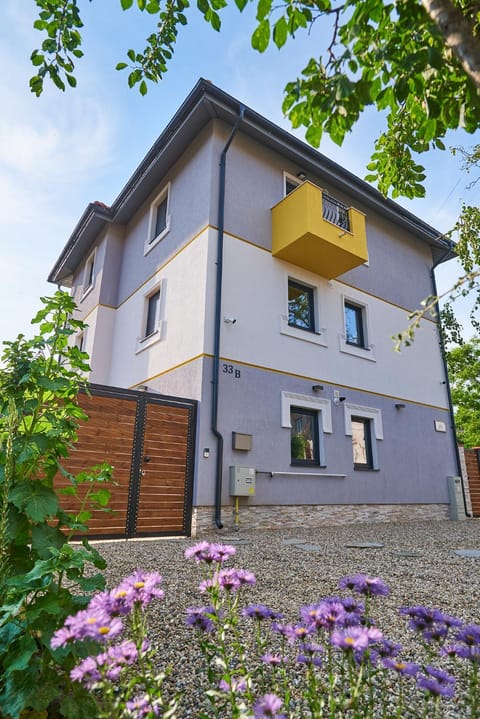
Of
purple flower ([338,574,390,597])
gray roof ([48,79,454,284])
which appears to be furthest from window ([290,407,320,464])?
purple flower ([338,574,390,597])

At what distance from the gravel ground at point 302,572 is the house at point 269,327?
62.2 inches

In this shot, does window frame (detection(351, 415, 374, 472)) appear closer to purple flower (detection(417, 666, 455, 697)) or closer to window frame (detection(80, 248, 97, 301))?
purple flower (detection(417, 666, 455, 697))

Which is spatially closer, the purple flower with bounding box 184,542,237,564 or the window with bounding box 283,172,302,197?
the purple flower with bounding box 184,542,237,564

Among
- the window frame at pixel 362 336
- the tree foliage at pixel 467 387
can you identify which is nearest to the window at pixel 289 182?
the window frame at pixel 362 336

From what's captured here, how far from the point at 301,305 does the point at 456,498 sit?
697 cm

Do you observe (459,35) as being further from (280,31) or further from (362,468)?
(362,468)

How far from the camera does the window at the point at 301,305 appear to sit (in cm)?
964

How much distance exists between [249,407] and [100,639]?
23.2ft

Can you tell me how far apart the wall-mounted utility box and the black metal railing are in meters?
5.34

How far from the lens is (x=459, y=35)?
4.80ft

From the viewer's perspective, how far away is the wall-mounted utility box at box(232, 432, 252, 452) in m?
7.51

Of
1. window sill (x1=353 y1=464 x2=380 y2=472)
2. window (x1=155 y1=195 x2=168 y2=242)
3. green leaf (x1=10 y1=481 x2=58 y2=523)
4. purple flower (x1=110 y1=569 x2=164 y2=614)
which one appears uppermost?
window (x1=155 y1=195 x2=168 y2=242)

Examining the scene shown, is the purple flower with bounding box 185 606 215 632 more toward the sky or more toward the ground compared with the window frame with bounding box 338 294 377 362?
more toward the ground

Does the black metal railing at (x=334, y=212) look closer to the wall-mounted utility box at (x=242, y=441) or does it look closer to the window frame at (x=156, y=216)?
the window frame at (x=156, y=216)
